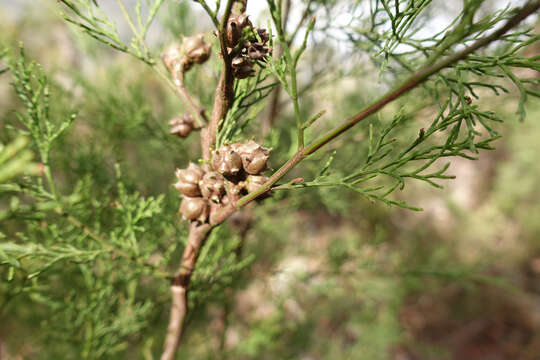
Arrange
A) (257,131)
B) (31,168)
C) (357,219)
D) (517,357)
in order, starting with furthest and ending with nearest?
(357,219)
(517,357)
(257,131)
(31,168)

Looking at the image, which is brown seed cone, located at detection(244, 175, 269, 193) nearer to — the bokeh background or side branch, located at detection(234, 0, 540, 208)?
Result: side branch, located at detection(234, 0, 540, 208)

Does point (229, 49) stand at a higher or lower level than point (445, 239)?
higher

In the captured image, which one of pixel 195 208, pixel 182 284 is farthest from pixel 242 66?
pixel 182 284

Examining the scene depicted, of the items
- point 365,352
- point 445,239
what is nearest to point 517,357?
point 445,239

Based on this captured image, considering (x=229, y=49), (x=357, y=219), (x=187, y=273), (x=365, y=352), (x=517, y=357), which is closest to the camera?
(x=229, y=49)

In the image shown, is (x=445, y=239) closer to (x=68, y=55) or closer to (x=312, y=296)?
(x=312, y=296)

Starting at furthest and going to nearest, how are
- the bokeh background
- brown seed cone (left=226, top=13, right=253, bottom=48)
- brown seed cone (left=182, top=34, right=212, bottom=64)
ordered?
the bokeh background → brown seed cone (left=182, top=34, right=212, bottom=64) → brown seed cone (left=226, top=13, right=253, bottom=48)

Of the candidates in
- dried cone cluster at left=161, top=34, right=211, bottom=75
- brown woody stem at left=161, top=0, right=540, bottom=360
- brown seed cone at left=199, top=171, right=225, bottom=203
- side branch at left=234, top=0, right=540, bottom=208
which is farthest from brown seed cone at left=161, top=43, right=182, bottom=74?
side branch at left=234, top=0, right=540, bottom=208
